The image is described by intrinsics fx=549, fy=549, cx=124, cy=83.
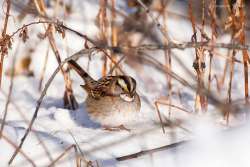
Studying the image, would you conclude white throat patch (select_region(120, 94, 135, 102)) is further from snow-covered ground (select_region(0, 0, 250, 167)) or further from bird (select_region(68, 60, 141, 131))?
snow-covered ground (select_region(0, 0, 250, 167))

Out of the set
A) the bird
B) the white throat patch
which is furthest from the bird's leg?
the white throat patch

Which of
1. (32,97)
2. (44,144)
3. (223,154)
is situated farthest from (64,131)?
(223,154)

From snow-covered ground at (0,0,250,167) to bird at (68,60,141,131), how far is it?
0.10 m

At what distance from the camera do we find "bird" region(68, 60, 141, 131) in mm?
3797

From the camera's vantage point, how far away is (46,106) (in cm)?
424

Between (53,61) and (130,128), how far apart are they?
5.17ft

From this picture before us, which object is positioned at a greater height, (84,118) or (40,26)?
(40,26)

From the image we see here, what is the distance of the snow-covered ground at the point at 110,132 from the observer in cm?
265

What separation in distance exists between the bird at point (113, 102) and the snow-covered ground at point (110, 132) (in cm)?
10

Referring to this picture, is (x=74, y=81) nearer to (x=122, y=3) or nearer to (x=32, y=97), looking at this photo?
(x=32, y=97)

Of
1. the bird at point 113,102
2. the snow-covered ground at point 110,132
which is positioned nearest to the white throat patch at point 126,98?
the bird at point 113,102

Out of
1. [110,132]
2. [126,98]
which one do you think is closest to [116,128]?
[110,132]

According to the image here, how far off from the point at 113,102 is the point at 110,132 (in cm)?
37

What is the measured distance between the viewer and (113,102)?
3.92 metres
